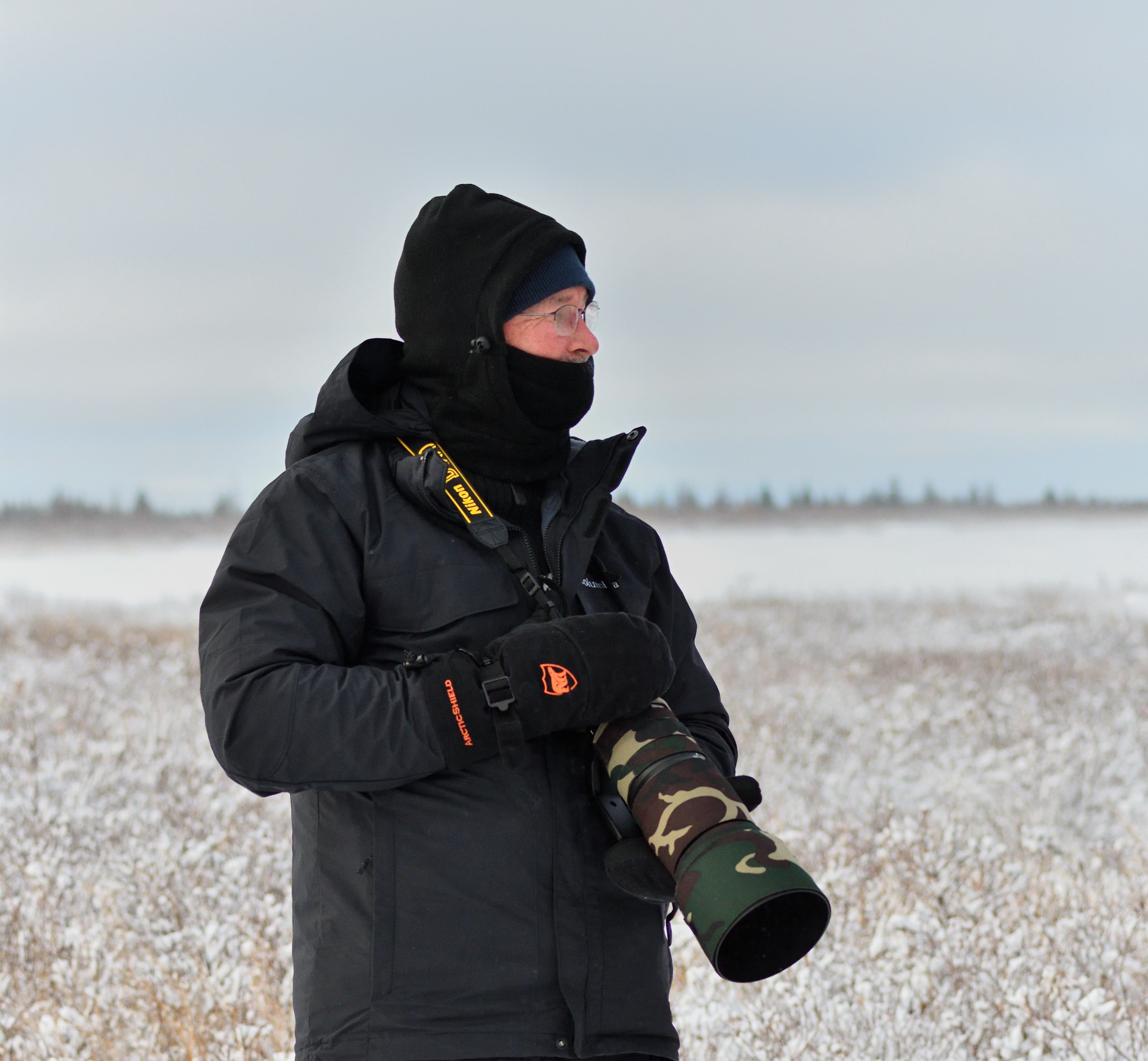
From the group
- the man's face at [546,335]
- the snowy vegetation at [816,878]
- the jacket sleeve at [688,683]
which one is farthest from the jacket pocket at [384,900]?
the snowy vegetation at [816,878]

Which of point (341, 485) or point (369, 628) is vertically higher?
point (341, 485)

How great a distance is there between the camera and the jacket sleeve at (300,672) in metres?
1.91

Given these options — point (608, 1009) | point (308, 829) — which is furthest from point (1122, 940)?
point (308, 829)

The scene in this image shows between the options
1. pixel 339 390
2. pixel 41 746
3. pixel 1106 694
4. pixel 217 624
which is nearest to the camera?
pixel 217 624

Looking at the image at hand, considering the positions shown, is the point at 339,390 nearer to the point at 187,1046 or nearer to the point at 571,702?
the point at 571,702

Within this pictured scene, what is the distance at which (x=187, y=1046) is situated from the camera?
3.78 m

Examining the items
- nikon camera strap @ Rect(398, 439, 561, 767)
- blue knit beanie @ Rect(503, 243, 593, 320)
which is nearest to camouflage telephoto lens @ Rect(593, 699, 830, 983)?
nikon camera strap @ Rect(398, 439, 561, 767)

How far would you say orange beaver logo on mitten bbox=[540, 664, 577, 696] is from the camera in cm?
189

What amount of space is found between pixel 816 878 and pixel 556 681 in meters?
3.80

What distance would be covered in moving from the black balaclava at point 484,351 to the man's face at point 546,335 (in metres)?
0.02

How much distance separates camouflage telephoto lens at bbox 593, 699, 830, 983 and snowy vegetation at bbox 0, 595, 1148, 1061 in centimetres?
225

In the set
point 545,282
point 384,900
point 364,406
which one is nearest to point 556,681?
point 384,900

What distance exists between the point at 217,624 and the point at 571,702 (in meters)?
0.62

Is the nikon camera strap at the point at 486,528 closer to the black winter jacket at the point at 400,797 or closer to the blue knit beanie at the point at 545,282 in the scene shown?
the black winter jacket at the point at 400,797
